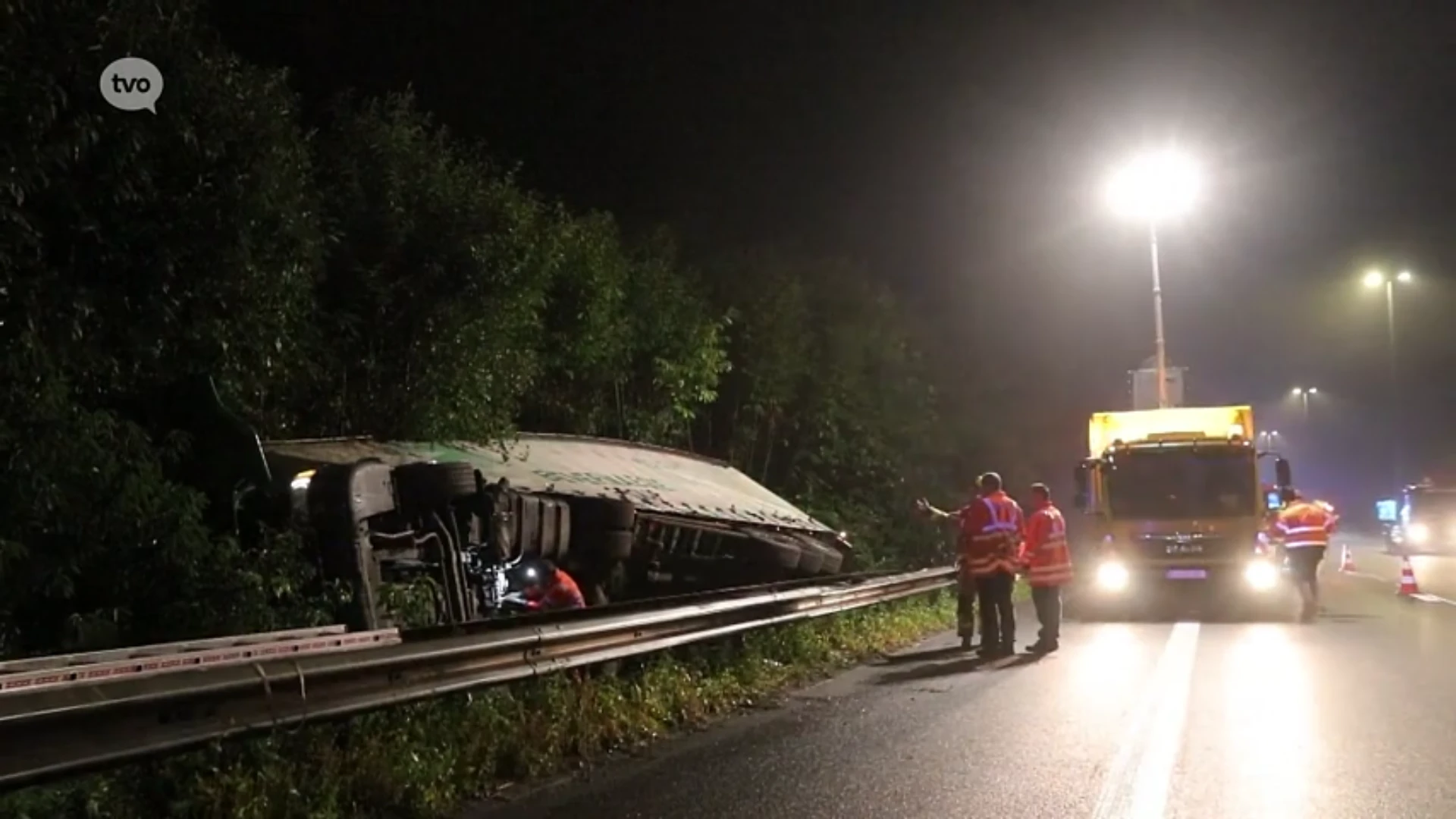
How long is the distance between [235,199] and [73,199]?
978 mm

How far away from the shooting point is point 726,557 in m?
13.6

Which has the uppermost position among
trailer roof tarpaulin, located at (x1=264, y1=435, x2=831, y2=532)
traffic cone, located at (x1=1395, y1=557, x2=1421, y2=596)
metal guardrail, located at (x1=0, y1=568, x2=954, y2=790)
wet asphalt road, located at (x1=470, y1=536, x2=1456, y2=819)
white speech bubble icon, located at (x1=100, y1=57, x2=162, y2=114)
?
white speech bubble icon, located at (x1=100, y1=57, x2=162, y2=114)

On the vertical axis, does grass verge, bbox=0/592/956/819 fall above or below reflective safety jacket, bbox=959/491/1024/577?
below

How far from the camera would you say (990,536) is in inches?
514

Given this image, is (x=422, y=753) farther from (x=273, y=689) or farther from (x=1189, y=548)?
(x=1189, y=548)

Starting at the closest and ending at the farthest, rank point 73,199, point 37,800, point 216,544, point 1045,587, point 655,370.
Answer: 1. point 37,800
2. point 73,199
3. point 216,544
4. point 1045,587
5. point 655,370

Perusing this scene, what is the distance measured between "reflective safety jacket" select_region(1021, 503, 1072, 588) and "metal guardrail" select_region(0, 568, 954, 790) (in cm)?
557

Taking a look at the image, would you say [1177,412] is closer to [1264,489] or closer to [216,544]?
[1264,489]

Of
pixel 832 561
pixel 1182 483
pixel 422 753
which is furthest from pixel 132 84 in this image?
pixel 1182 483

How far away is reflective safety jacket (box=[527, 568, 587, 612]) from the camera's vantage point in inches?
399

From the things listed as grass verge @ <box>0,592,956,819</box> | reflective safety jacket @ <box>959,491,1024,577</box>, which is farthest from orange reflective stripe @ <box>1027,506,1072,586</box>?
grass verge @ <box>0,592,956,819</box>

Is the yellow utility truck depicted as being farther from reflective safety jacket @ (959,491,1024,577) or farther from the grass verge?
the grass verge

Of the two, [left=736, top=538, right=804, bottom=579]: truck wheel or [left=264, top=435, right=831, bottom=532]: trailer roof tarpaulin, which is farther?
[left=736, top=538, right=804, bottom=579]: truck wheel

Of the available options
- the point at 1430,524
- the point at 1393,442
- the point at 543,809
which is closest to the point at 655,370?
the point at 543,809
